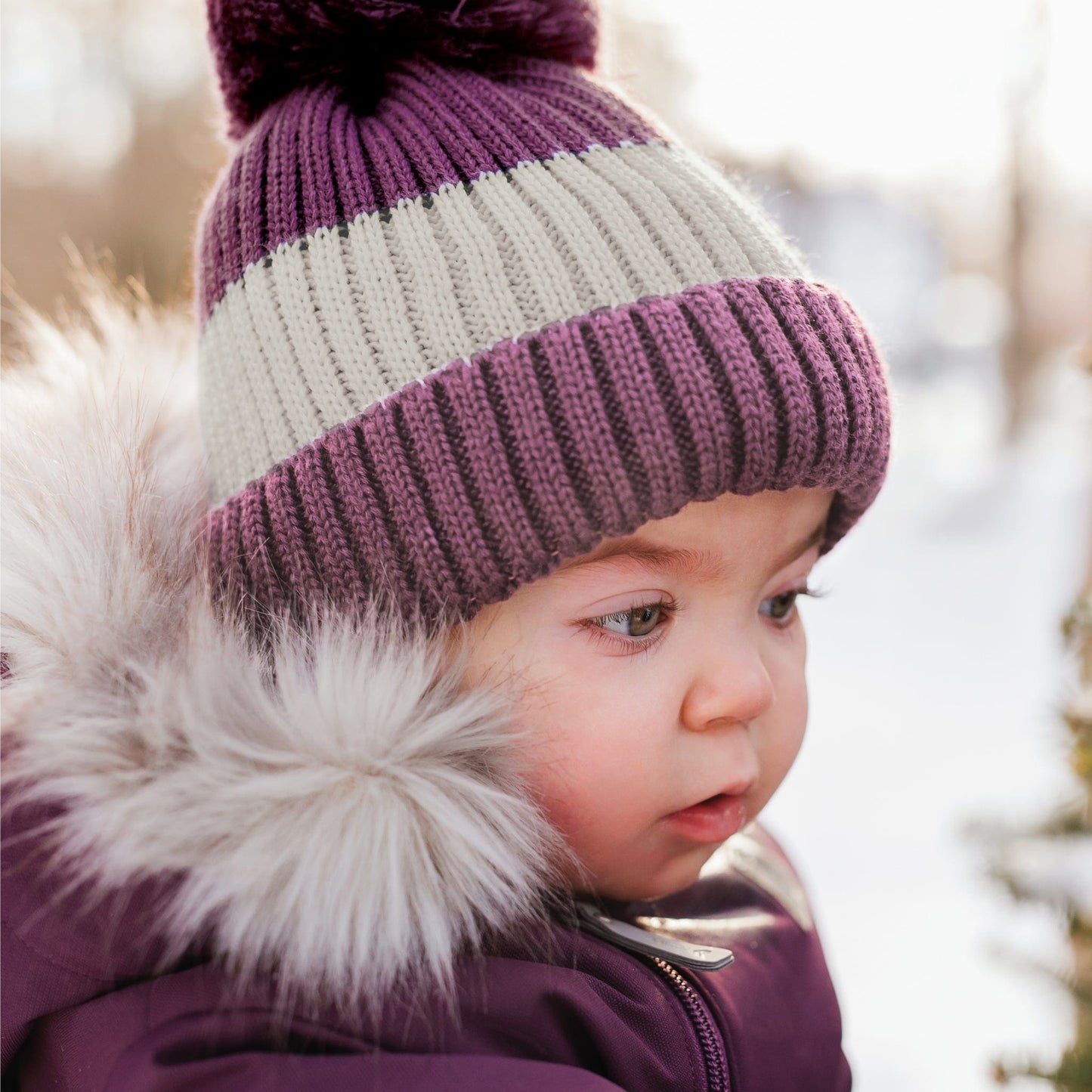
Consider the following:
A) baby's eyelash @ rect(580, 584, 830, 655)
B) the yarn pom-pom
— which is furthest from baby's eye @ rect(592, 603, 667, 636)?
the yarn pom-pom

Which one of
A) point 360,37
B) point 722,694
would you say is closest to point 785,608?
point 722,694

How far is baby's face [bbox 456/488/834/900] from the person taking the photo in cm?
83

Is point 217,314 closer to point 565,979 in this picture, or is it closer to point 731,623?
point 731,623

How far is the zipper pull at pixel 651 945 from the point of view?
2.86ft

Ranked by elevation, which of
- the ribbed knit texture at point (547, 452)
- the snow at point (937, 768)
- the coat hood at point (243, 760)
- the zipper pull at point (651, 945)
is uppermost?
the ribbed knit texture at point (547, 452)

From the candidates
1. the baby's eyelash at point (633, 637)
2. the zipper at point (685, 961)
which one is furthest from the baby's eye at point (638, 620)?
the zipper at point (685, 961)

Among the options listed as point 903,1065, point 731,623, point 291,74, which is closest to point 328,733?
point 731,623

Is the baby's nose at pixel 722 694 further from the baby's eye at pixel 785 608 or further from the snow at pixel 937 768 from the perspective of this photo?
the snow at pixel 937 768

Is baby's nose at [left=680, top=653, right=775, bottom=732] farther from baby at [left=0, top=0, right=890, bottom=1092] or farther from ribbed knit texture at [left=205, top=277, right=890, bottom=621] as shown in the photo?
ribbed knit texture at [left=205, top=277, right=890, bottom=621]

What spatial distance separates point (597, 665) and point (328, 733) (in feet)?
0.80

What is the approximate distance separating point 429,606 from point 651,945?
14.9 inches

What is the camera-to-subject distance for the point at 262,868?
2.27ft

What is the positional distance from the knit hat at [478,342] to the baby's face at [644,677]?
1.7 inches

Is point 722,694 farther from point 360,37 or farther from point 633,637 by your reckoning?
point 360,37
